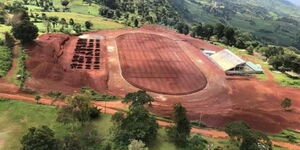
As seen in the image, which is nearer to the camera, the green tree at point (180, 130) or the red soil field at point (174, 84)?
the green tree at point (180, 130)

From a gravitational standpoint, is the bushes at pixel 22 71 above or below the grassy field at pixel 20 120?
above

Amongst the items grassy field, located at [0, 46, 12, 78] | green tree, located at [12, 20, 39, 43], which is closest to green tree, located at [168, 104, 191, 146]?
grassy field, located at [0, 46, 12, 78]

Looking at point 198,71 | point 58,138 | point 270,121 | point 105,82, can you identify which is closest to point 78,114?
point 58,138

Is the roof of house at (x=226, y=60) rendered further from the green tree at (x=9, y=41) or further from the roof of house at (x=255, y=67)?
the green tree at (x=9, y=41)

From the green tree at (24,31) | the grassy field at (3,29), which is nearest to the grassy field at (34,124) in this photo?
the green tree at (24,31)

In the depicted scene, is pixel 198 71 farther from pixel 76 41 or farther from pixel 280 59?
pixel 76 41

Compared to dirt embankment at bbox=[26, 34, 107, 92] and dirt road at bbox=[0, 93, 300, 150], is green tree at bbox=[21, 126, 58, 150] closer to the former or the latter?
dirt road at bbox=[0, 93, 300, 150]
